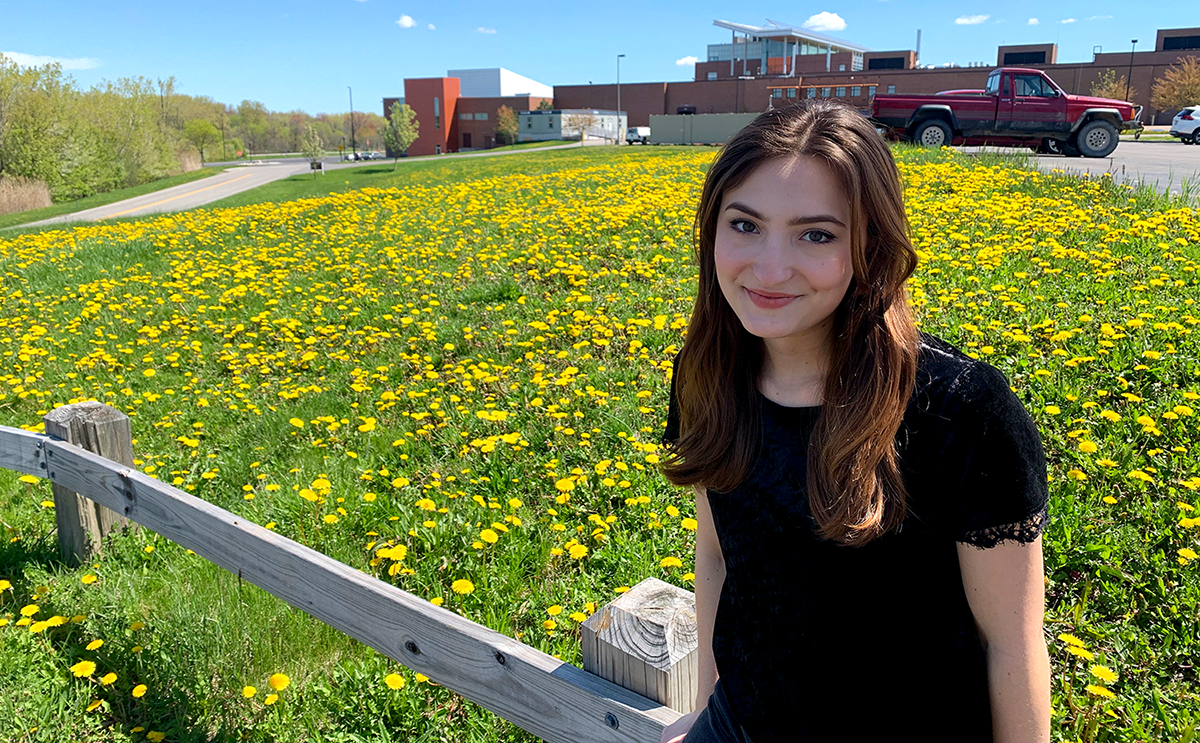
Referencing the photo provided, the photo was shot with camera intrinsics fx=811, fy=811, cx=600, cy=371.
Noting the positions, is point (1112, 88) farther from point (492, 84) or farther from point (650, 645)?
point (492, 84)

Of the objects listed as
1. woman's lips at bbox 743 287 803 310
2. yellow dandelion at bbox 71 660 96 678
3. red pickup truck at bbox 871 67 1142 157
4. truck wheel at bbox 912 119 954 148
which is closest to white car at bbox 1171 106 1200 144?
red pickup truck at bbox 871 67 1142 157

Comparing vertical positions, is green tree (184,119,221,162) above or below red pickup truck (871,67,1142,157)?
above

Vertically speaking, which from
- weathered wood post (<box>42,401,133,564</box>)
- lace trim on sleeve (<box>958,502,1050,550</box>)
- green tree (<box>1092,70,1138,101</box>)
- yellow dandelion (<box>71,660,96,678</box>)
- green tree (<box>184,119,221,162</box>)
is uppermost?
green tree (<box>1092,70,1138,101</box>)

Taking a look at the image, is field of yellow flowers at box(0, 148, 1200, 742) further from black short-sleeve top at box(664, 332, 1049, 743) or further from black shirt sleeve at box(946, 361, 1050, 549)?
black shirt sleeve at box(946, 361, 1050, 549)

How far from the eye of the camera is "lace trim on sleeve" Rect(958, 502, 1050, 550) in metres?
1.23

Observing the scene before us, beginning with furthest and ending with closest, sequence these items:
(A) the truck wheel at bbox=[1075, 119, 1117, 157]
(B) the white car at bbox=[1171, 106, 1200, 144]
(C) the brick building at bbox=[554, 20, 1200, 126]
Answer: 1. (C) the brick building at bbox=[554, 20, 1200, 126]
2. (B) the white car at bbox=[1171, 106, 1200, 144]
3. (A) the truck wheel at bbox=[1075, 119, 1117, 157]

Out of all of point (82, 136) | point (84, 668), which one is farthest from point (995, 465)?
point (82, 136)

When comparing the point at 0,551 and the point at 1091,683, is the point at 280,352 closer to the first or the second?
the point at 0,551

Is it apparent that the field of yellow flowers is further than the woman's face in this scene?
Yes

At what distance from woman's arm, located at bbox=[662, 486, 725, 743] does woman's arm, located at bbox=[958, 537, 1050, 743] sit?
56 cm

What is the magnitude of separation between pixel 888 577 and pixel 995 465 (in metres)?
0.29

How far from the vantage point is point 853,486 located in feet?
4.40

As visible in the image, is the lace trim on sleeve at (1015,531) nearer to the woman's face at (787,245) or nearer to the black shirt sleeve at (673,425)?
the woman's face at (787,245)

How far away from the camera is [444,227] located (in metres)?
11.0
